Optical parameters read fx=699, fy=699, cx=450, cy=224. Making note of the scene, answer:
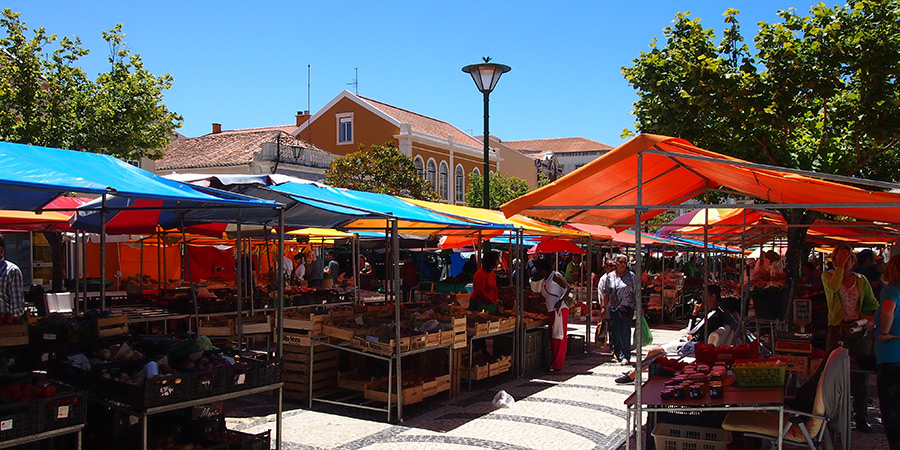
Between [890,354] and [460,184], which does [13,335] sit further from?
[460,184]

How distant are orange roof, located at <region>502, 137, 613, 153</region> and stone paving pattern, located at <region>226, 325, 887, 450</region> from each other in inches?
3148

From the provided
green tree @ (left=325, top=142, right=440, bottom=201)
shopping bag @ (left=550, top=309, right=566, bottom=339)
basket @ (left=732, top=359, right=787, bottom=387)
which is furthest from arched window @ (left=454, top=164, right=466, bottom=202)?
basket @ (left=732, top=359, right=787, bottom=387)

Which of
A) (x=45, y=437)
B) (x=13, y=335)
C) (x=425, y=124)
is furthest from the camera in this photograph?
(x=425, y=124)

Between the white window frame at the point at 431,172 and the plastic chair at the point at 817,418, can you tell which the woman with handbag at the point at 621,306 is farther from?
the white window frame at the point at 431,172

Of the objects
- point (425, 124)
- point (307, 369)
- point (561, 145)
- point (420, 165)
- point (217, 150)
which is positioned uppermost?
point (561, 145)

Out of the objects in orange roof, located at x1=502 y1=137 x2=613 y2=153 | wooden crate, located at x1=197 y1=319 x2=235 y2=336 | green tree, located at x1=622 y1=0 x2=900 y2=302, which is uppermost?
orange roof, located at x1=502 y1=137 x2=613 y2=153

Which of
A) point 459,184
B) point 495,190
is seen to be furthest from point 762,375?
point 459,184

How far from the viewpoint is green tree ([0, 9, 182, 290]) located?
55.7 ft

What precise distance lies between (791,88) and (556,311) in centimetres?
472

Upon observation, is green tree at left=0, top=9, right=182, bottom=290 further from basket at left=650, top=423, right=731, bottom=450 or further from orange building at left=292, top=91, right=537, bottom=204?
orange building at left=292, top=91, right=537, bottom=204

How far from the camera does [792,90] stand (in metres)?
9.73

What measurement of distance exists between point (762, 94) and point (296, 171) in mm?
24827

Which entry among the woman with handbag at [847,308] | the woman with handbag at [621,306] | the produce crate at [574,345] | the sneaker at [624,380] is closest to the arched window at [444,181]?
the produce crate at [574,345]

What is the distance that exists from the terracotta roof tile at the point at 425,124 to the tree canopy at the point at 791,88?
29366mm
